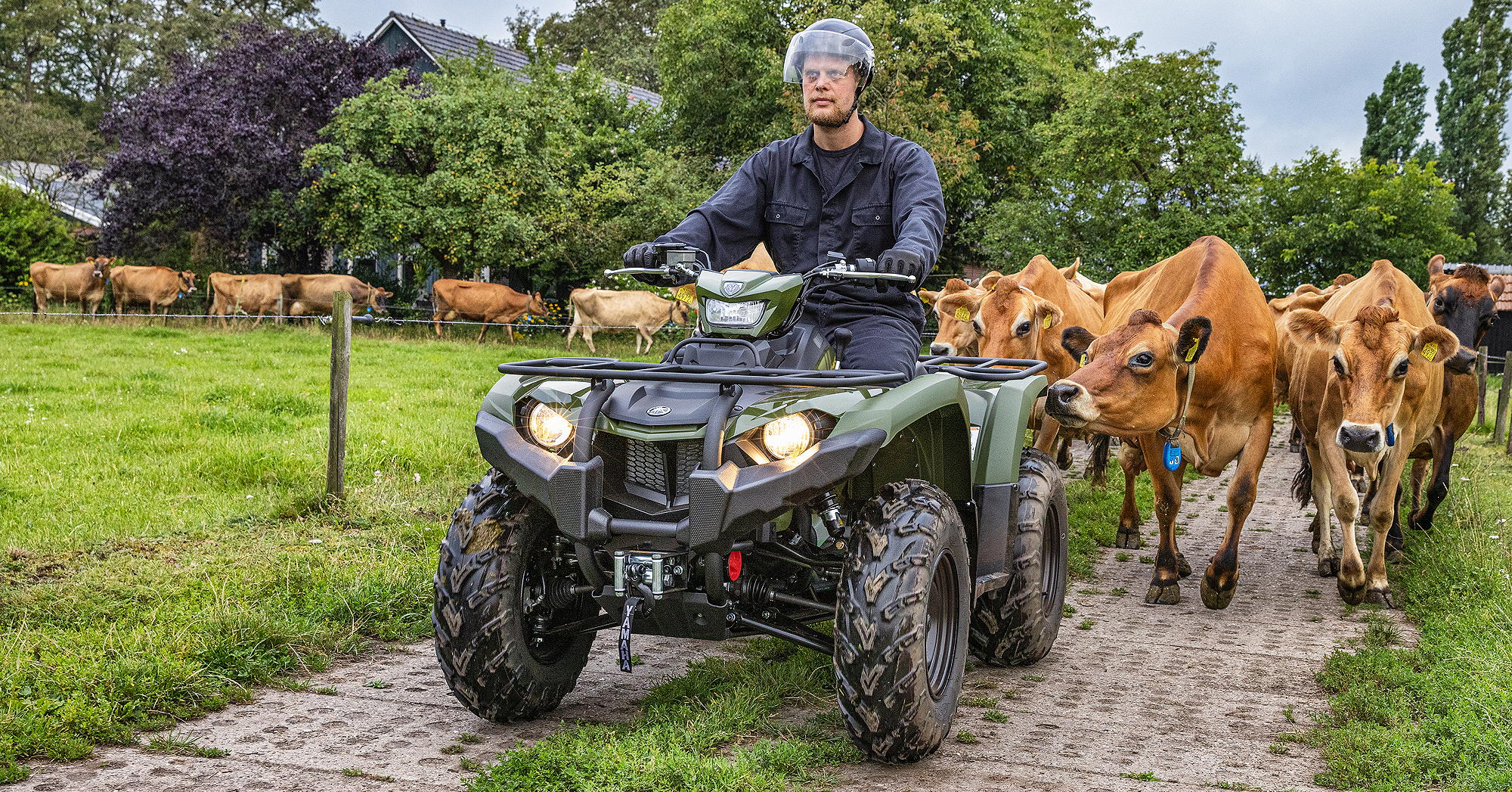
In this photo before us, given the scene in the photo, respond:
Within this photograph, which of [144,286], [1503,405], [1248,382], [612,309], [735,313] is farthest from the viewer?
[144,286]

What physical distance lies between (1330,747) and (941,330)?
784 cm

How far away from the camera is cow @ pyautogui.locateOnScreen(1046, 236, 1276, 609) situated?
664 centimetres

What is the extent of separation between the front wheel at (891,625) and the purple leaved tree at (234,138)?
86.9 ft

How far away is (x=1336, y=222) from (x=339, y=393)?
910 inches

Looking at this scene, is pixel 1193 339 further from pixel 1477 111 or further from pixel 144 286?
pixel 1477 111

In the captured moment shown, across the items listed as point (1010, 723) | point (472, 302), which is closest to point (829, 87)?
point (1010, 723)

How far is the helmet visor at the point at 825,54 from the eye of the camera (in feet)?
16.3

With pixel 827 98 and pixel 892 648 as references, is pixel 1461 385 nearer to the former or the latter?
pixel 827 98

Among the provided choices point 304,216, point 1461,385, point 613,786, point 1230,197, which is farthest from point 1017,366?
point 304,216

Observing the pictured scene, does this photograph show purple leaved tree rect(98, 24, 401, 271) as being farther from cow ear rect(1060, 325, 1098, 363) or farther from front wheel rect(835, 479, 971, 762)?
front wheel rect(835, 479, 971, 762)

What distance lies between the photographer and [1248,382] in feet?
24.2

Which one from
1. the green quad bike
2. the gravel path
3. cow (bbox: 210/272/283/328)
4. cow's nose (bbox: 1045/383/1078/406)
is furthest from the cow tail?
cow (bbox: 210/272/283/328)

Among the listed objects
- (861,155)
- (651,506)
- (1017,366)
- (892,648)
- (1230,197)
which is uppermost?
(1230,197)

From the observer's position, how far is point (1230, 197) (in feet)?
70.5
